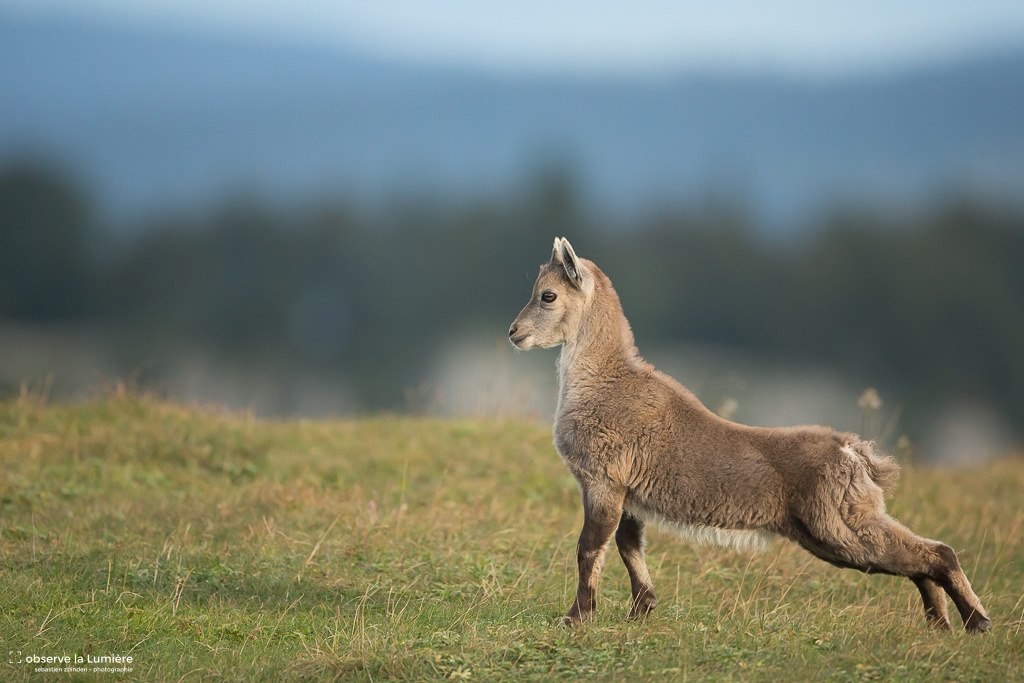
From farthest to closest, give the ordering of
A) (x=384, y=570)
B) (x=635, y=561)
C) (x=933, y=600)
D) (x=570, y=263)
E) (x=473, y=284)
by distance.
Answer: (x=473, y=284) → (x=384, y=570) → (x=570, y=263) → (x=635, y=561) → (x=933, y=600)

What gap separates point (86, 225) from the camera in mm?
93812

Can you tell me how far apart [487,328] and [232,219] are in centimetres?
3772

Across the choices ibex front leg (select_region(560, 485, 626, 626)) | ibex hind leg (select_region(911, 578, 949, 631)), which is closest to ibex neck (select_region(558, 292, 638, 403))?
ibex front leg (select_region(560, 485, 626, 626))

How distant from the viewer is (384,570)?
8.38 meters

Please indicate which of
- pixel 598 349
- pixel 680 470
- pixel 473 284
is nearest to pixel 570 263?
pixel 598 349

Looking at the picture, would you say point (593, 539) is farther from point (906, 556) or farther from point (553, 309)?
point (906, 556)

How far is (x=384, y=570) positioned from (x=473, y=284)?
74.5m

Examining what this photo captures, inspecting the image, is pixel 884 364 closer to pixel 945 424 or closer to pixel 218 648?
pixel 945 424

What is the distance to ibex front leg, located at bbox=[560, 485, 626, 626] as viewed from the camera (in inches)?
281

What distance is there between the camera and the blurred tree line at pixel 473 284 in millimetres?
74750

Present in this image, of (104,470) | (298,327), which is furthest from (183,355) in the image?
(104,470)

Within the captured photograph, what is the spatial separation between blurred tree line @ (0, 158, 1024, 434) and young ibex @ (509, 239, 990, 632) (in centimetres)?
5500

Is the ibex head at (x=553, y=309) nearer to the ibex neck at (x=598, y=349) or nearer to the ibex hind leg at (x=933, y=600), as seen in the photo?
the ibex neck at (x=598, y=349)

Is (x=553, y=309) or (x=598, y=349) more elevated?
(x=553, y=309)
